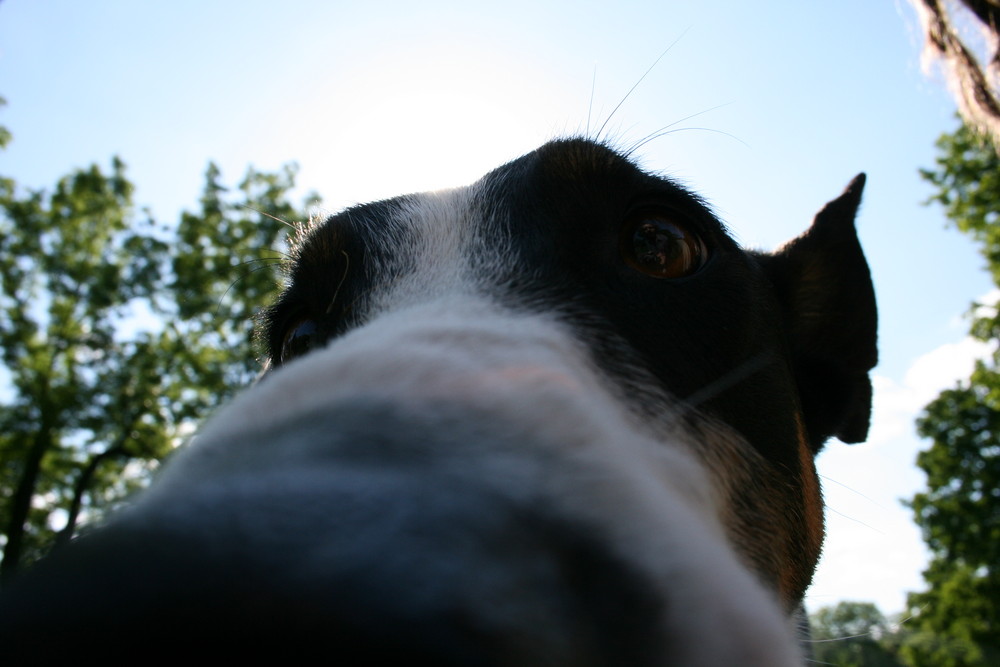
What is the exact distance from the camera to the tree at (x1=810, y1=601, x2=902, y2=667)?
3730 mm

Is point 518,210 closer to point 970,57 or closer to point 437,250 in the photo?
point 437,250

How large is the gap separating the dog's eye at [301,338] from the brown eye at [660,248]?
53.9 inches

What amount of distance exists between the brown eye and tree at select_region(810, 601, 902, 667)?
7.08 ft

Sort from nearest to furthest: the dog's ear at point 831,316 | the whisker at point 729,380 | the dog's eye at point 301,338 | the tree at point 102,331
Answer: the whisker at point 729,380, the dog's eye at point 301,338, the dog's ear at point 831,316, the tree at point 102,331

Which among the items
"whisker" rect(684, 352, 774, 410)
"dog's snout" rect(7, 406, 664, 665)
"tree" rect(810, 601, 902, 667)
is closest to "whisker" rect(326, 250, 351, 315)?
"whisker" rect(684, 352, 774, 410)

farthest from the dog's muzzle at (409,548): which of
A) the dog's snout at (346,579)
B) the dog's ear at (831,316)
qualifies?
the dog's ear at (831,316)

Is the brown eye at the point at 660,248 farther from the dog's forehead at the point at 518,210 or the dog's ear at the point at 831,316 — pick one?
the dog's ear at the point at 831,316

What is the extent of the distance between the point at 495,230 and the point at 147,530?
190 centimetres

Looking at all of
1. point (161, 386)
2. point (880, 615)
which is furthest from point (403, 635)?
point (880, 615)

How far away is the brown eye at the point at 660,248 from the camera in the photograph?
2.52 meters

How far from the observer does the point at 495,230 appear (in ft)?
8.57

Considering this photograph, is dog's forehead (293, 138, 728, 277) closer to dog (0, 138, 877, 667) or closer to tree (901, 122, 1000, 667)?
dog (0, 138, 877, 667)

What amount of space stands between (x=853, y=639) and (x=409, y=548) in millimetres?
3801

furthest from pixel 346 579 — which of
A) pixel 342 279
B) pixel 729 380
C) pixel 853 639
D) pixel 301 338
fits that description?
pixel 853 639
